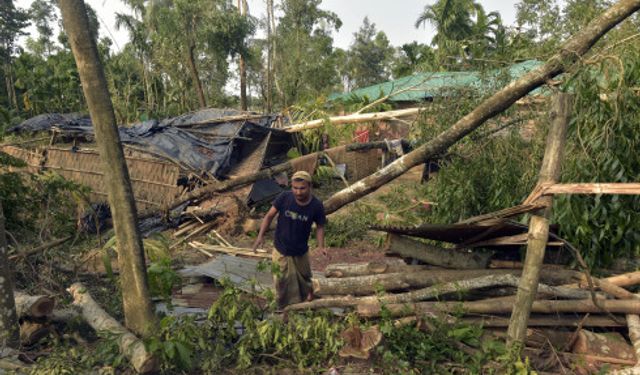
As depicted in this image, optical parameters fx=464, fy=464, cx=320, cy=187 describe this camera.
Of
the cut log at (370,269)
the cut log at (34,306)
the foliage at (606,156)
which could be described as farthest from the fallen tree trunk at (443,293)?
the cut log at (34,306)

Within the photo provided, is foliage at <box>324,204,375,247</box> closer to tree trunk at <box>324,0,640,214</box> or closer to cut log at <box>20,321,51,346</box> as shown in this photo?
tree trunk at <box>324,0,640,214</box>

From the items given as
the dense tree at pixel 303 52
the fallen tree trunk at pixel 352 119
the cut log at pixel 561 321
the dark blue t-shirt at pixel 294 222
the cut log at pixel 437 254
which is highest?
the dense tree at pixel 303 52

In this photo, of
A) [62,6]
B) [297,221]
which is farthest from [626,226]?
[62,6]

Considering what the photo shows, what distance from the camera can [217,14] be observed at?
21.2 metres

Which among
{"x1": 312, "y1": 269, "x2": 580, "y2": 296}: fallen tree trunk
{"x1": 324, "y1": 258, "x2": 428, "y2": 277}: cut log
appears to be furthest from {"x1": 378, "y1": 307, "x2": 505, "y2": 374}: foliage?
{"x1": 324, "y1": 258, "x2": 428, "y2": 277}: cut log

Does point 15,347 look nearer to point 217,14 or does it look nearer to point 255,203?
point 255,203

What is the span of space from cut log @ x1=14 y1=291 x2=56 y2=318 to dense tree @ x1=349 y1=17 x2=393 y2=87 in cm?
3783

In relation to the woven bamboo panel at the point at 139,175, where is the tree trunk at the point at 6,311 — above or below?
below

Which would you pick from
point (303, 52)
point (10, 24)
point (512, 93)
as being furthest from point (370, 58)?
point (512, 93)

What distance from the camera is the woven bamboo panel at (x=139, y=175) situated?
11.0 m

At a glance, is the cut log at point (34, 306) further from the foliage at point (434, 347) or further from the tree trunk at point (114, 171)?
the foliage at point (434, 347)

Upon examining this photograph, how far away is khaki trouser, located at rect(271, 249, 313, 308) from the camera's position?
16.5 ft

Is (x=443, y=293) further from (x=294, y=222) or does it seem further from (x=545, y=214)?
(x=294, y=222)

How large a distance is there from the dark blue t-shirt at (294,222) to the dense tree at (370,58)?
3689 cm
